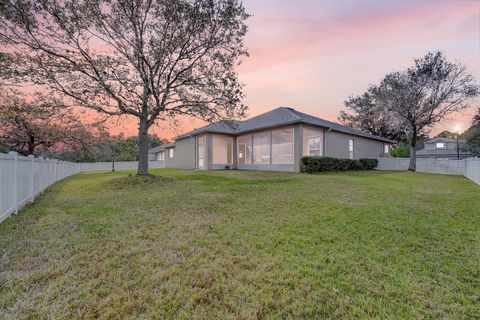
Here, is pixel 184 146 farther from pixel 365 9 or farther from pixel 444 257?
pixel 444 257

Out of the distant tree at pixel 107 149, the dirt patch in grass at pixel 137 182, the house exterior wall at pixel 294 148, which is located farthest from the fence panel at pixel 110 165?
→ the dirt patch in grass at pixel 137 182

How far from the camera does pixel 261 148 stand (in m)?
17.2

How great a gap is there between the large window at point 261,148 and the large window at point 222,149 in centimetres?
262

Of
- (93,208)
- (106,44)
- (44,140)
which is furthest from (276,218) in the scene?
(44,140)

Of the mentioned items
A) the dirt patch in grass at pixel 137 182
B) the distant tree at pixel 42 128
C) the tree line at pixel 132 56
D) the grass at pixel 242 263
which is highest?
the tree line at pixel 132 56

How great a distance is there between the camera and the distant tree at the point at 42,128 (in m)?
9.19

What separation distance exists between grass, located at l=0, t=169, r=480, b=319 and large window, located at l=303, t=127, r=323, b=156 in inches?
415

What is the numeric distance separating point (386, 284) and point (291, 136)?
13.2m

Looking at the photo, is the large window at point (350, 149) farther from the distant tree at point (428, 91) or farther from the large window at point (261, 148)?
the large window at point (261, 148)

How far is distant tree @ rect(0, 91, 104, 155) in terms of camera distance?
9.19 m

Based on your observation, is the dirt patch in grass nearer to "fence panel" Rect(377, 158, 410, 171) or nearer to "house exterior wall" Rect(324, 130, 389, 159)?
"house exterior wall" Rect(324, 130, 389, 159)

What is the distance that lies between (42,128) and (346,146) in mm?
22809

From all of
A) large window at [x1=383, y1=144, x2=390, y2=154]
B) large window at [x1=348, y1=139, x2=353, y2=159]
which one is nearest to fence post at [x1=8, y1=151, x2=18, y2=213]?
large window at [x1=348, y1=139, x2=353, y2=159]

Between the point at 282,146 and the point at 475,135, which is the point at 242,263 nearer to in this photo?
the point at 282,146
